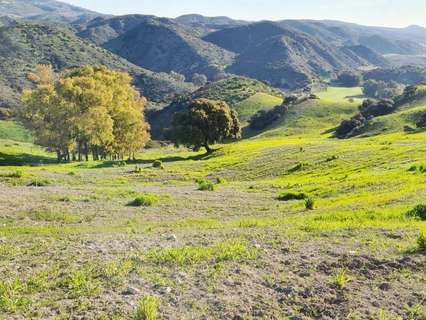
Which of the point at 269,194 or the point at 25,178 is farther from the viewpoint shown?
the point at 25,178

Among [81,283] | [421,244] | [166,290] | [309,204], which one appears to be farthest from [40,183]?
[421,244]

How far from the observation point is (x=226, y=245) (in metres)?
15.3

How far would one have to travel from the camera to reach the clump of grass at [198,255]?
44.9 ft

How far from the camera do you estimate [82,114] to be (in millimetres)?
78562

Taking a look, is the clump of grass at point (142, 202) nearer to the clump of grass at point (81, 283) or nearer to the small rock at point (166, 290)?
the clump of grass at point (81, 283)

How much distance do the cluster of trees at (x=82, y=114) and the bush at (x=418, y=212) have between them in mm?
62649

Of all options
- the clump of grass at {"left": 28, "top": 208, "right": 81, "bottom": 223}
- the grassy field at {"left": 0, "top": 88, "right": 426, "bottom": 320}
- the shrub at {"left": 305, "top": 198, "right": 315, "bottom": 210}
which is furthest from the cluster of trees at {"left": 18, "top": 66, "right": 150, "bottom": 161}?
the shrub at {"left": 305, "top": 198, "right": 315, "bottom": 210}

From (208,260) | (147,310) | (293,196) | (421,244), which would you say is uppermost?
(421,244)

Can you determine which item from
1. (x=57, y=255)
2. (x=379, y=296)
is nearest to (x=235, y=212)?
(x=57, y=255)

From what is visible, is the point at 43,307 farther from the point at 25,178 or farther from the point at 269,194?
the point at 25,178

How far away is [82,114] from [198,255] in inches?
2687

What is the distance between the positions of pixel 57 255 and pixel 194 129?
74228 millimetres

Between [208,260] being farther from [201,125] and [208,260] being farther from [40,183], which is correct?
[201,125]

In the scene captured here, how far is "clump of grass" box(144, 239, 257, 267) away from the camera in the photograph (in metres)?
13.7
